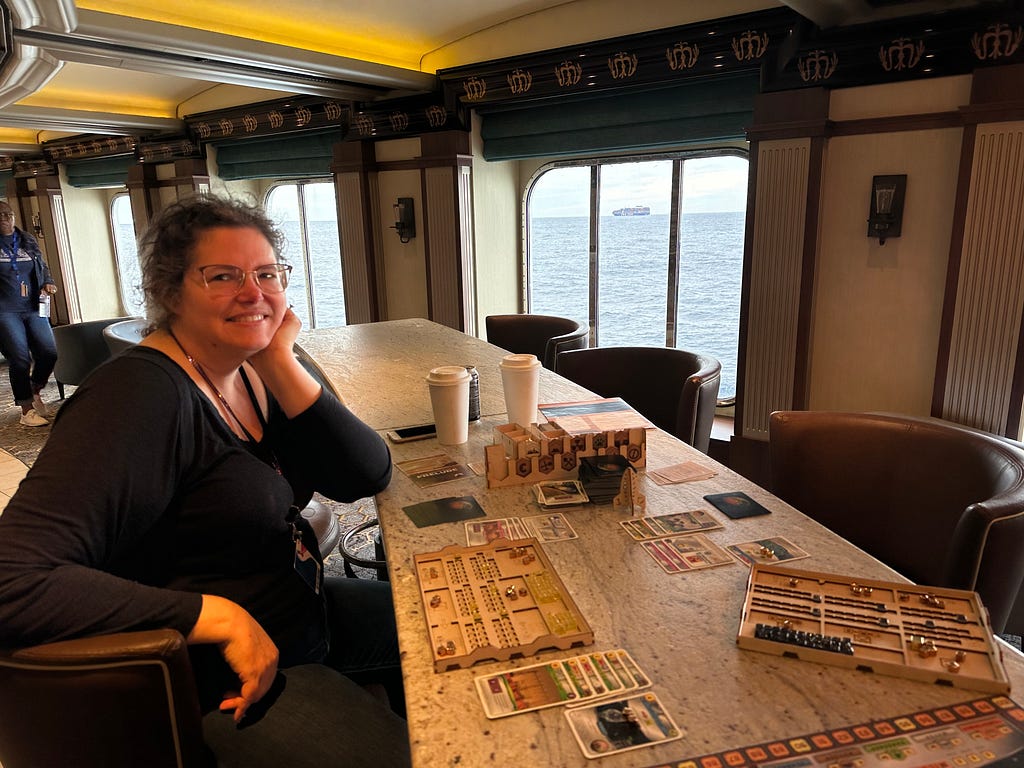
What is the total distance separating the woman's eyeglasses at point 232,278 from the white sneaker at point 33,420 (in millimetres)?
5546

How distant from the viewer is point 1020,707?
0.81m

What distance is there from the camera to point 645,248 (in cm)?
529

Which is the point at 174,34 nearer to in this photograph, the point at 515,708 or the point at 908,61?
the point at 908,61

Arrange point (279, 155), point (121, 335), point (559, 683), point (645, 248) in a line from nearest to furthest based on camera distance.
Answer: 1. point (559, 683)
2. point (121, 335)
3. point (645, 248)
4. point (279, 155)

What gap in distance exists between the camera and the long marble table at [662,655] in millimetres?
784

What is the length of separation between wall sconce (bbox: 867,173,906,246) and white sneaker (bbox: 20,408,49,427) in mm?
6215

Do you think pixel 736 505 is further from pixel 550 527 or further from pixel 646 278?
pixel 646 278

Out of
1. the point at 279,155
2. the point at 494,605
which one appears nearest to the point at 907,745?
the point at 494,605

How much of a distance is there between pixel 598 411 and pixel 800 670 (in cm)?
107

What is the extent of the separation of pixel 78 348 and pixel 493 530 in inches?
231

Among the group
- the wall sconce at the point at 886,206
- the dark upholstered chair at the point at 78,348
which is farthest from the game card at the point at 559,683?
the dark upholstered chair at the point at 78,348

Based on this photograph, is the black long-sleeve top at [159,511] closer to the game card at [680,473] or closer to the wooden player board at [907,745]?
the game card at [680,473]

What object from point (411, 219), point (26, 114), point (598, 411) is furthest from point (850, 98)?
point (26, 114)

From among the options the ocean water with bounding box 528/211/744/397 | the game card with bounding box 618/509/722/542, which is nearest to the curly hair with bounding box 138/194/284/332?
the game card with bounding box 618/509/722/542
